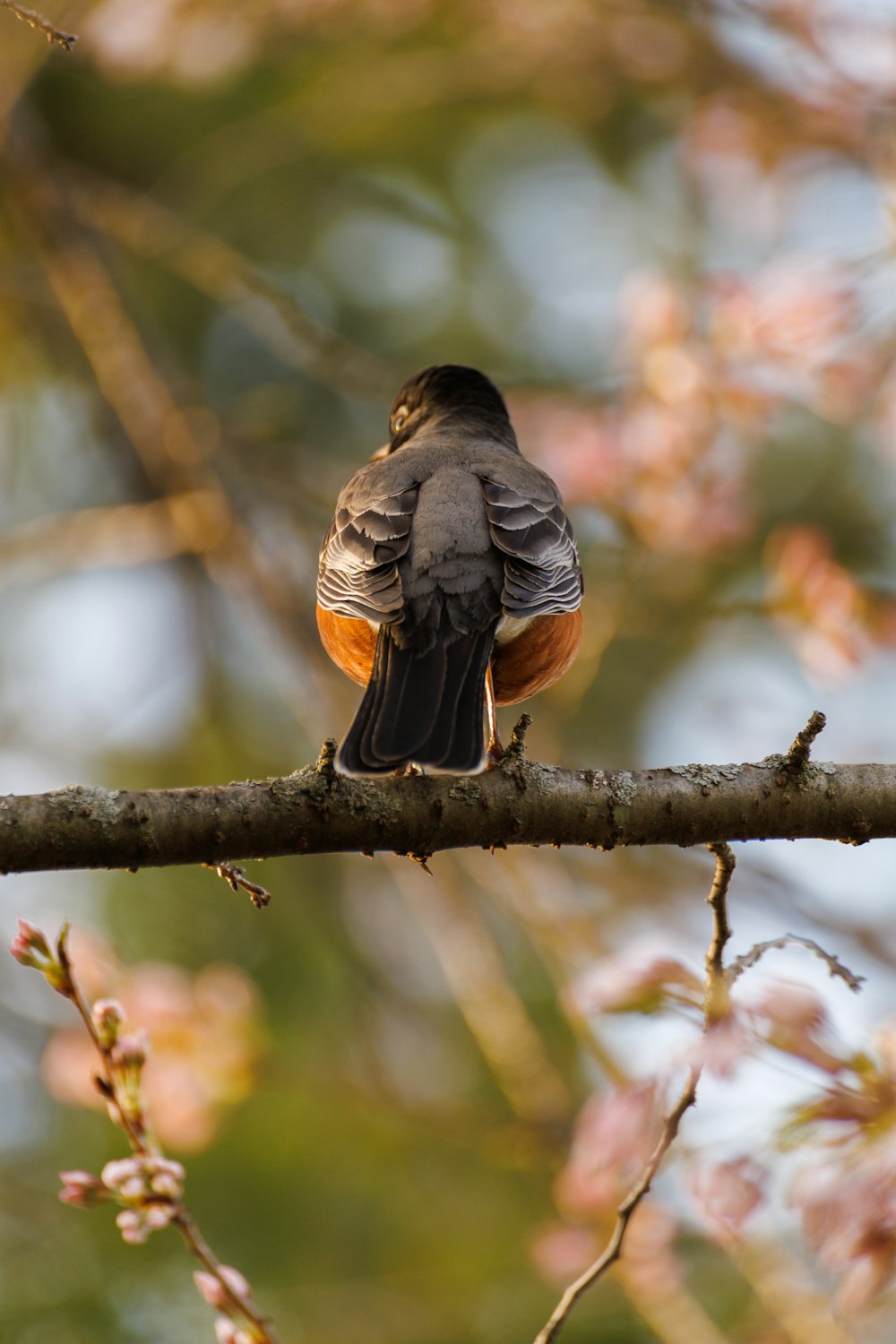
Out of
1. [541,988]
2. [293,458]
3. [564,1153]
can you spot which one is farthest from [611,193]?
[564,1153]

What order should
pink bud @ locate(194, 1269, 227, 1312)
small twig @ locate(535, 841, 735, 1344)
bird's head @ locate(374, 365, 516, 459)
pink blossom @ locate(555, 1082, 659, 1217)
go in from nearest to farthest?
small twig @ locate(535, 841, 735, 1344)
pink bud @ locate(194, 1269, 227, 1312)
pink blossom @ locate(555, 1082, 659, 1217)
bird's head @ locate(374, 365, 516, 459)

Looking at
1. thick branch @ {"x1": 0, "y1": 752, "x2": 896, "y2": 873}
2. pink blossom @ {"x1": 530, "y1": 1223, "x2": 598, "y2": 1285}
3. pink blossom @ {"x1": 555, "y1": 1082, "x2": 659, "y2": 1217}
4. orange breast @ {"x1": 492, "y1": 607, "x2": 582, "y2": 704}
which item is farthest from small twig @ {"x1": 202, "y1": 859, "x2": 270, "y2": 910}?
pink blossom @ {"x1": 530, "y1": 1223, "x2": 598, "y2": 1285}

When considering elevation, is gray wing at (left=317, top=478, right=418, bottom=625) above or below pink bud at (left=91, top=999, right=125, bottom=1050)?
above

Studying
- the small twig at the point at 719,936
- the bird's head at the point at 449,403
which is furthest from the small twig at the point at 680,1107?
the bird's head at the point at 449,403

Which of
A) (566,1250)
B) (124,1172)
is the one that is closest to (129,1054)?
(124,1172)

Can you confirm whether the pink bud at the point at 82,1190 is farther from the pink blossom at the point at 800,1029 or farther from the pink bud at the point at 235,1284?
the pink blossom at the point at 800,1029

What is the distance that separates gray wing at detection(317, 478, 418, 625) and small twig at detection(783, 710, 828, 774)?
949mm

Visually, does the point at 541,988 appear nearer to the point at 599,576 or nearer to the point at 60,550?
the point at 599,576

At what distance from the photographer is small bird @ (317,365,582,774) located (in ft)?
8.61

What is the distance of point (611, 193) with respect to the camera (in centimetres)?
882

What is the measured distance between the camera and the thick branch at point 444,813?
212cm

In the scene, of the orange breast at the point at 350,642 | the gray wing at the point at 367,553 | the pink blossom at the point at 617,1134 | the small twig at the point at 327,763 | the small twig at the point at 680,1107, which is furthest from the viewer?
the orange breast at the point at 350,642

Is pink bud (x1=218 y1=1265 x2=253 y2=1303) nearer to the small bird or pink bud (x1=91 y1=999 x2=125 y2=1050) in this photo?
pink bud (x1=91 y1=999 x2=125 y2=1050)

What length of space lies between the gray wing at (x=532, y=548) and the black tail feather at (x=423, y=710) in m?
0.15
